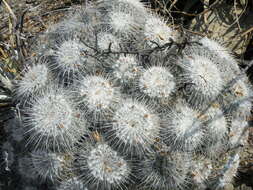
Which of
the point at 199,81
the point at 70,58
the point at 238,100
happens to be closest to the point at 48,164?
the point at 70,58

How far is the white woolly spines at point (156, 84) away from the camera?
70.9 inches

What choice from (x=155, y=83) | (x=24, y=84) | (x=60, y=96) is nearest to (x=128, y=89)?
(x=155, y=83)

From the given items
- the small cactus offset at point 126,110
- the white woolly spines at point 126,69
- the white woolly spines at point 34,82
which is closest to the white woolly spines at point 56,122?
the small cactus offset at point 126,110

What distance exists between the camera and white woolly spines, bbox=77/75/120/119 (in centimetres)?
175

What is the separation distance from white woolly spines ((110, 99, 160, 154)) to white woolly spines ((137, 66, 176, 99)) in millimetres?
96

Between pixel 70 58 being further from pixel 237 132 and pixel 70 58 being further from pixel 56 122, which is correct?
pixel 237 132

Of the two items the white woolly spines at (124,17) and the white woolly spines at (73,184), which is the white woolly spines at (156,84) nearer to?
the white woolly spines at (124,17)

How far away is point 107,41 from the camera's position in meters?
1.96

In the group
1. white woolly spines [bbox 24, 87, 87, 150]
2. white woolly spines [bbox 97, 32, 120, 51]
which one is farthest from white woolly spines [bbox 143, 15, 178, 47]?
white woolly spines [bbox 24, 87, 87, 150]

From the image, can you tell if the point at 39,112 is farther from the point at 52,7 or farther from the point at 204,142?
the point at 52,7

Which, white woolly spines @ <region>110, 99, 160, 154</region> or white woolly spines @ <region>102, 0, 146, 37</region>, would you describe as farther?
white woolly spines @ <region>102, 0, 146, 37</region>

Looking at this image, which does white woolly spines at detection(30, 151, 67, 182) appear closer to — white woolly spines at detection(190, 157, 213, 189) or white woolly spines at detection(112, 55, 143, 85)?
white woolly spines at detection(112, 55, 143, 85)

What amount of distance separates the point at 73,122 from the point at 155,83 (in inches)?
20.4

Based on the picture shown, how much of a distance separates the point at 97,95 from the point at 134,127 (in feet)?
0.91
